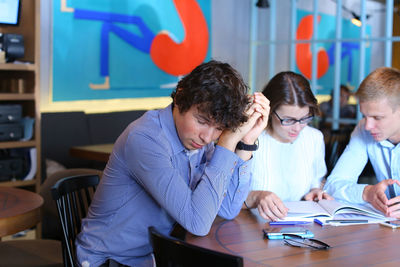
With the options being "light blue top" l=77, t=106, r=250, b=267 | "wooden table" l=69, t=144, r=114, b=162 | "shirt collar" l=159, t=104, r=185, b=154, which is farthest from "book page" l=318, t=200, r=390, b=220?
"wooden table" l=69, t=144, r=114, b=162

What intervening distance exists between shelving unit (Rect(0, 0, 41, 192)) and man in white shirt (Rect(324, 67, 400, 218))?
2.63m

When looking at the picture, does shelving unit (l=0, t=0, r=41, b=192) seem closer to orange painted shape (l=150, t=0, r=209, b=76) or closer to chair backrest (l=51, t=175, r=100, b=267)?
orange painted shape (l=150, t=0, r=209, b=76)

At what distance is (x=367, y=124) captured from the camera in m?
2.57

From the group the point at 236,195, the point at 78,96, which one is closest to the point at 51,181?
the point at 236,195

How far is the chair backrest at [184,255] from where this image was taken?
1.26 m

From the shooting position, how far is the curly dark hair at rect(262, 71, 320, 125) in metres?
2.61

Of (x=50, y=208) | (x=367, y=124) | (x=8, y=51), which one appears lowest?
(x=50, y=208)

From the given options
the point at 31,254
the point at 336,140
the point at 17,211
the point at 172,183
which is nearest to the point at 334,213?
the point at 172,183

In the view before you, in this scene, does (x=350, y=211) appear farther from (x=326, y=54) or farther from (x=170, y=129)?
(x=326, y=54)

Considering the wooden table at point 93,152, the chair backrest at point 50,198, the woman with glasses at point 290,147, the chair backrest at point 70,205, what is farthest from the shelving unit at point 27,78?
the woman with glasses at point 290,147

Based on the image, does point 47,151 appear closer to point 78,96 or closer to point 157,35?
point 78,96

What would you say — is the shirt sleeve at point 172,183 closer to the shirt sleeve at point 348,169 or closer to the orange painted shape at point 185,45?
the shirt sleeve at point 348,169

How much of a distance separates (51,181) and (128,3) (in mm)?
3205

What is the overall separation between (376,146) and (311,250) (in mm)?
1172
